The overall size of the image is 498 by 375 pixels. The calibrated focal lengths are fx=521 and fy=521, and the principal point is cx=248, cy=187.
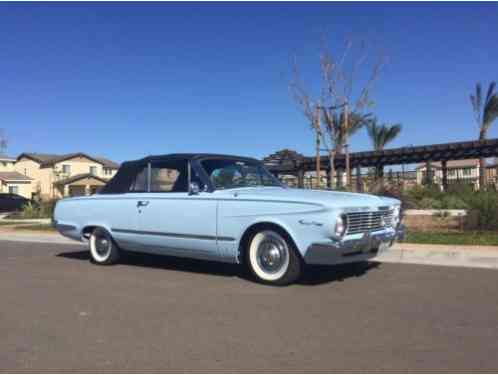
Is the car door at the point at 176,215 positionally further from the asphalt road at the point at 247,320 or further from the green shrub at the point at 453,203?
the green shrub at the point at 453,203

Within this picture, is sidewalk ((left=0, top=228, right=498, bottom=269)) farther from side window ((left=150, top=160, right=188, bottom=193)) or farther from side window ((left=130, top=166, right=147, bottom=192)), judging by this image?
side window ((left=130, top=166, right=147, bottom=192))

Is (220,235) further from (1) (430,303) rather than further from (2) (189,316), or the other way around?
(1) (430,303)

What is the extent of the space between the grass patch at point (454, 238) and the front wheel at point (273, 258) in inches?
170

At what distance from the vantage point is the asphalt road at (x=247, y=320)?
380 cm

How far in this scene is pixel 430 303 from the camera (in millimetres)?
5426

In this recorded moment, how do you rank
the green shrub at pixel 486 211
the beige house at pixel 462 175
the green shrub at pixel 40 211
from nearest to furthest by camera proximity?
the green shrub at pixel 486 211 → the beige house at pixel 462 175 → the green shrub at pixel 40 211

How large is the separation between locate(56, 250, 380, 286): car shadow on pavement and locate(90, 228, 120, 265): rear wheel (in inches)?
13.6

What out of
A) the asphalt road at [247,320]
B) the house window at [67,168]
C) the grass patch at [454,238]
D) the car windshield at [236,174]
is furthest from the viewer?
the house window at [67,168]

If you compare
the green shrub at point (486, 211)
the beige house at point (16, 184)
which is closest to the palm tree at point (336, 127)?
the green shrub at point (486, 211)

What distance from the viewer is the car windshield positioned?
705 cm

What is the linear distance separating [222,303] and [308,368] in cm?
203

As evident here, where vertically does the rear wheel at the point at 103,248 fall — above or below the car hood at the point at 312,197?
below

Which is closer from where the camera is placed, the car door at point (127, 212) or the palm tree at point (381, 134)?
the car door at point (127, 212)

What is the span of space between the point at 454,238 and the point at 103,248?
6.44 metres
